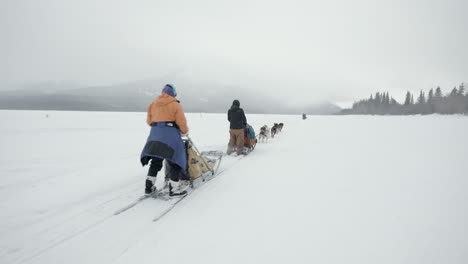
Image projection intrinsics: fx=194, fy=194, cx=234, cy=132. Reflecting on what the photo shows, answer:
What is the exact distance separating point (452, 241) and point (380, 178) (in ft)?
7.04

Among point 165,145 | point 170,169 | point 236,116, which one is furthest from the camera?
point 236,116

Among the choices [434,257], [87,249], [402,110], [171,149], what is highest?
[402,110]

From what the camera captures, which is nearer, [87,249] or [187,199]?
[87,249]

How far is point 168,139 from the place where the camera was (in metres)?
3.38

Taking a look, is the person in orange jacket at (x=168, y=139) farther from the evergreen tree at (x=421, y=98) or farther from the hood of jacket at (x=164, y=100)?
the evergreen tree at (x=421, y=98)

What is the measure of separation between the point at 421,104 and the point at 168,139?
272 ft

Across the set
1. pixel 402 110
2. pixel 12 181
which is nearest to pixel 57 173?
pixel 12 181

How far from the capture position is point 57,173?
499cm

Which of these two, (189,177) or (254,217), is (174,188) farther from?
(254,217)

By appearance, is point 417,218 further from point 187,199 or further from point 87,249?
point 87,249

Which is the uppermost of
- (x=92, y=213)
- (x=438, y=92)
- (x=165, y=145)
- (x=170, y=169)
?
(x=438, y=92)

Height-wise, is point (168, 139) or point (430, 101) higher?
point (430, 101)

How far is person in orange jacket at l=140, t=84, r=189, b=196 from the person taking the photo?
3326mm

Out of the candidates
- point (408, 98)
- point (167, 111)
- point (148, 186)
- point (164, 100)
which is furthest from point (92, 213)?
point (408, 98)
